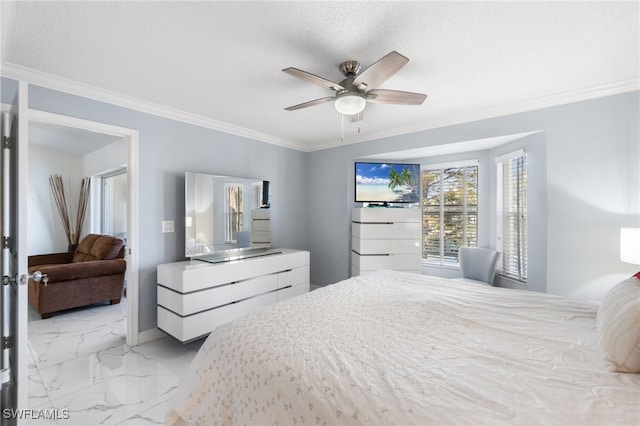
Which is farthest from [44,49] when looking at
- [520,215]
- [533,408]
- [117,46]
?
[520,215]

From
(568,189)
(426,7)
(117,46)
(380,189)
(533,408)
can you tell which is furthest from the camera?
(380,189)

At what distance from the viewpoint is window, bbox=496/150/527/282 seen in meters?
3.05

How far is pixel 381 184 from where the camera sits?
13.0ft

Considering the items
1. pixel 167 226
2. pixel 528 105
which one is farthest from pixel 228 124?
pixel 528 105

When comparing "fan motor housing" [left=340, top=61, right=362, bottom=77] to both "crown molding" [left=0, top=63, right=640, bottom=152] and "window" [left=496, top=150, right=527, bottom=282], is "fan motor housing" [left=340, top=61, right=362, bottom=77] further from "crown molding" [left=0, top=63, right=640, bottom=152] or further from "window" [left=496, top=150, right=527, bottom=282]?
"window" [left=496, top=150, right=527, bottom=282]

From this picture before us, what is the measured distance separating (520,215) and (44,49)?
435cm

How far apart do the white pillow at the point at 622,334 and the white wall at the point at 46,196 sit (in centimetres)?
718

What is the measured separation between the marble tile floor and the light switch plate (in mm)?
1113

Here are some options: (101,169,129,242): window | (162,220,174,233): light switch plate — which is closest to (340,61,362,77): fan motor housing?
(162,220,174,233): light switch plate

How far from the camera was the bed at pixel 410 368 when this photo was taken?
34.0 inches

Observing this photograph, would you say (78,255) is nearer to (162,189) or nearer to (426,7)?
(162,189)

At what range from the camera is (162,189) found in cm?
288

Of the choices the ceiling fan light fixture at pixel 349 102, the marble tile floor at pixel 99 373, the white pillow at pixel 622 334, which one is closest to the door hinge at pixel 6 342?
the marble tile floor at pixel 99 373

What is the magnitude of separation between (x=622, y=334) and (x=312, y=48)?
6.65 feet
